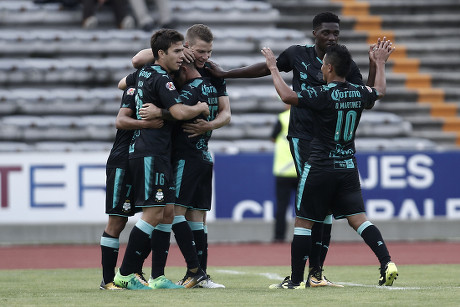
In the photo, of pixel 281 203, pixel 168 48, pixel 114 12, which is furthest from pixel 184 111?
pixel 114 12

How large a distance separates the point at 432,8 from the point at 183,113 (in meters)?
14.1

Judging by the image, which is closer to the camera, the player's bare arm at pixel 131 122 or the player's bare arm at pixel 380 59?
the player's bare arm at pixel 131 122

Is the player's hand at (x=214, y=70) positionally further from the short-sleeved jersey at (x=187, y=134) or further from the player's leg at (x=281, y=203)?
the player's leg at (x=281, y=203)

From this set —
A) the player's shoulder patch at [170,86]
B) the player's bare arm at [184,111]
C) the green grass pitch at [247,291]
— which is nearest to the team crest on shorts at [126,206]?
the green grass pitch at [247,291]

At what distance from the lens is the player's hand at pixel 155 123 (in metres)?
7.63

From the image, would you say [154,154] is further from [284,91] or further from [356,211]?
[356,211]

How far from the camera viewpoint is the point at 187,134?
8117 millimetres

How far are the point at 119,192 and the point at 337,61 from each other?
6.77 feet

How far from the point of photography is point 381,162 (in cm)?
1459

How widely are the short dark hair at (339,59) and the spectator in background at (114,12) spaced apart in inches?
414

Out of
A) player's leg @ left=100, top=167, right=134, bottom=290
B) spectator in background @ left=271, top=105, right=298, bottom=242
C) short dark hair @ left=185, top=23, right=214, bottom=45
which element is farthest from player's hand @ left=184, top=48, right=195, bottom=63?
spectator in background @ left=271, top=105, right=298, bottom=242

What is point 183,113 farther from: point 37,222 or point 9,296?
point 37,222

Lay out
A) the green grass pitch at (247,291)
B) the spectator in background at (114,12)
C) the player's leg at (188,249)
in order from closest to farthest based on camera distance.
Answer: the green grass pitch at (247,291) < the player's leg at (188,249) < the spectator in background at (114,12)

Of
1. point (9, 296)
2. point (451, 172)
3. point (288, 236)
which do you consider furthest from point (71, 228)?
point (9, 296)
